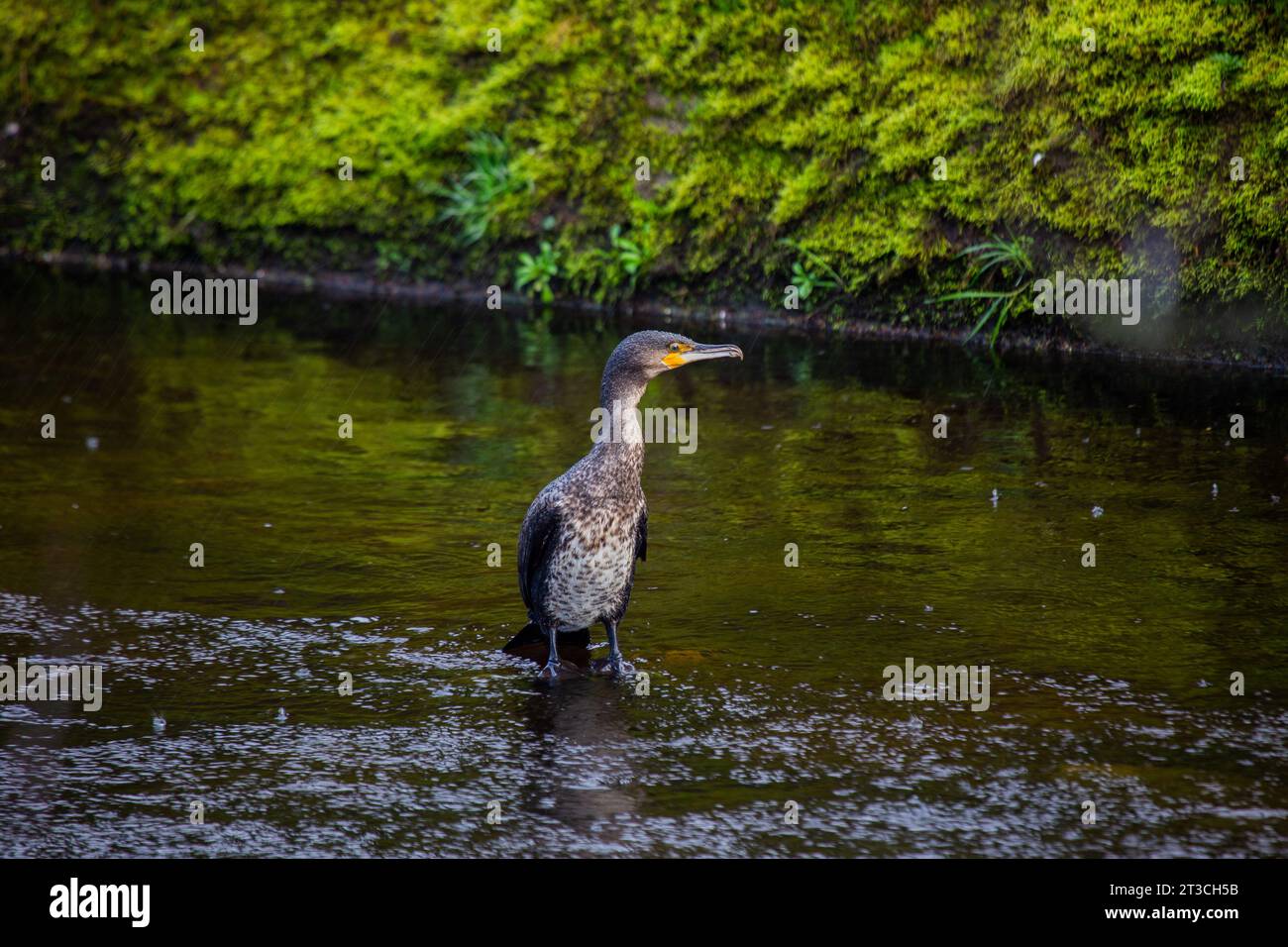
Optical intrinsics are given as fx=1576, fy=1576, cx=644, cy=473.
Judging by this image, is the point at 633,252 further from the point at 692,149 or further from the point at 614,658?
the point at 614,658

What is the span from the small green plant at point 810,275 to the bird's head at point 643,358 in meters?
6.44

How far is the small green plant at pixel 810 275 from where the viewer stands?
42.2ft

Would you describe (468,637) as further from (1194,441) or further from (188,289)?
(188,289)

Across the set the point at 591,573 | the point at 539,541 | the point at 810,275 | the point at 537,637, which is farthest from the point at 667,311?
the point at 591,573

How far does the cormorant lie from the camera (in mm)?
6250

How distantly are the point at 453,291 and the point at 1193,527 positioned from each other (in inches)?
343

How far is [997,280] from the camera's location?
12.2m

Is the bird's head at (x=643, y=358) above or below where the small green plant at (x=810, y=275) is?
below

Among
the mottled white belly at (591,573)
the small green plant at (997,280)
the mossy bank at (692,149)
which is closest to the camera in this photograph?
the mottled white belly at (591,573)

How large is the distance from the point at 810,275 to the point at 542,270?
271 cm

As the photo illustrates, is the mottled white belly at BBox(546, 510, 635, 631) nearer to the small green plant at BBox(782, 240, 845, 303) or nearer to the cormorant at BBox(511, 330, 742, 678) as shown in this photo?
the cormorant at BBox(511, 330, 742, 678)

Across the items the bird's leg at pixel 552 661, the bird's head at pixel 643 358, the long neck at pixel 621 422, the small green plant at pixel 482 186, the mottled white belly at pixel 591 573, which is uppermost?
the small green plant at pixel 482 186

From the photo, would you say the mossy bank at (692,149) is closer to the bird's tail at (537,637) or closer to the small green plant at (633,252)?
the small green plant at (633,252)

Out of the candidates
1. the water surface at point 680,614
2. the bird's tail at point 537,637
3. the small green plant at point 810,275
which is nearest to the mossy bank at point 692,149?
the small green plant at point 810,275
